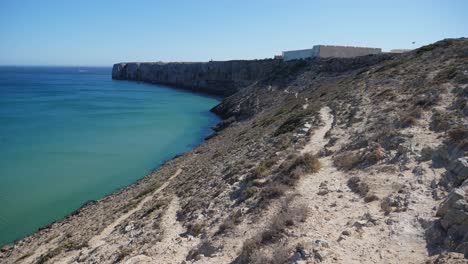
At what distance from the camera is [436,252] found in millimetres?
7312

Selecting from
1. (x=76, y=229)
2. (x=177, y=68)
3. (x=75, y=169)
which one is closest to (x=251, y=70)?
(x=177, y=68)

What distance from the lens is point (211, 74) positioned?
4011 inches

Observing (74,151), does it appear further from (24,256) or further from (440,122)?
(440,122)

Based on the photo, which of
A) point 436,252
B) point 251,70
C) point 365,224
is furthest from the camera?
point 251,70

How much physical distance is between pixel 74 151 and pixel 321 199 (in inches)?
Answer: 1184

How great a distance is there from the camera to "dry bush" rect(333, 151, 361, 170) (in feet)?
42.5

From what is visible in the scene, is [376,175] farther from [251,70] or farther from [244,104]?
[251,70]

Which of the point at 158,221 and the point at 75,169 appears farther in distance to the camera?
the point at 75,169

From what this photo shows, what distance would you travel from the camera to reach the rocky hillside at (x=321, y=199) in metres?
8.23

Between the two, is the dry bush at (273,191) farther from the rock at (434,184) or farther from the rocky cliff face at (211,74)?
the rocky cliff face at (211,74)

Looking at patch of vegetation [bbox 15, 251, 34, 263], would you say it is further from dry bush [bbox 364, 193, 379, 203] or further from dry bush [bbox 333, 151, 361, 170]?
dry bush [bbox 364, 193, 379, 203]

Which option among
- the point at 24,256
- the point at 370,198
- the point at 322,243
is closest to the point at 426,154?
the point at 370,198

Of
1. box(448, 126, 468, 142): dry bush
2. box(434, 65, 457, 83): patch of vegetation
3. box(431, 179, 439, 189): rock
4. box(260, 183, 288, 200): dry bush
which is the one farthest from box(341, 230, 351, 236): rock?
box(434, 65, 457, 83): patch of vegetation

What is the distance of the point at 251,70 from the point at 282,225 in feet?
257
